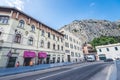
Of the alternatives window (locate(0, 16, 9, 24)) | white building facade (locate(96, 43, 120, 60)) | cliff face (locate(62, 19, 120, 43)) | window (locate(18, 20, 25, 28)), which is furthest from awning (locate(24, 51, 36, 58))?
cliff face (locate(62, 19, 120, 43))

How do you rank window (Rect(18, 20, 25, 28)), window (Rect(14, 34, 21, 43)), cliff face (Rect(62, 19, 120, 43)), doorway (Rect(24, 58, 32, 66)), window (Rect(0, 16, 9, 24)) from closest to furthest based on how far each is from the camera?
window (Rect(0, 16, 9, 24)) < window (Rect(14, 34, 21, 43)) < window (Rect(18, 20, 25, 28)) < doorway (Rect(24, 58, 32, 66)) < cliff face (Rect(62, 19, 120, 43))

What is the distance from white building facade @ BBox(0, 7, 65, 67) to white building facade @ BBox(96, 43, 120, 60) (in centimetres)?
3379

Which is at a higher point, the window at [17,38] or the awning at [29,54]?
the window at [17,38]

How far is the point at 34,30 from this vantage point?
23766 mm

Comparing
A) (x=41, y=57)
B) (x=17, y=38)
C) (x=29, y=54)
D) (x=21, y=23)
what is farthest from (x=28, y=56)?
(x=21, y=23)

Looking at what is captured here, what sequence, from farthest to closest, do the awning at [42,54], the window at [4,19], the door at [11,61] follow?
the awning at [42,54]
the window at [4,19]
the door at [11,61]

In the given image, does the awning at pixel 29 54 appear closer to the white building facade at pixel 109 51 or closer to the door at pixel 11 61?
the door at pixel 11 61

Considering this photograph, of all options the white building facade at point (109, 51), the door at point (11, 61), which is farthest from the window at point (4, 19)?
the white building facade at point (109, 51)

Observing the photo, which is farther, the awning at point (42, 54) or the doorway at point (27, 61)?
the awning at point (42, 54)

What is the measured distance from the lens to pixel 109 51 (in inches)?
1959

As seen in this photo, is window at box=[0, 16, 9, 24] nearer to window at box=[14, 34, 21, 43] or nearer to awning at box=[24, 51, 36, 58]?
window at box=[14, 34, 21, 43]

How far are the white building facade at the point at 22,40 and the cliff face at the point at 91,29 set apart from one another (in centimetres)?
7435

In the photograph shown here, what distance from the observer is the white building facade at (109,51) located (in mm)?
47581

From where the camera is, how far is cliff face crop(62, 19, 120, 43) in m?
100
